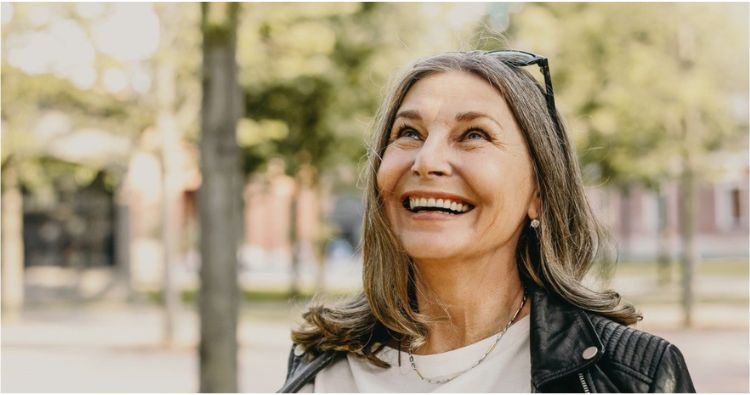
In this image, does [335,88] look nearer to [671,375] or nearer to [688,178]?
[688,178]

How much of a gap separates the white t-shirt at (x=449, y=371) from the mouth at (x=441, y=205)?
320mm

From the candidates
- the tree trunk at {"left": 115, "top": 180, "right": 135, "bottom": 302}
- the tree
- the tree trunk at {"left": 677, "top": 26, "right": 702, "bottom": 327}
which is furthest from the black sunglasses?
the tree trunk at {"left": 115, "top": 180, "right": 135, "bottom": 302}

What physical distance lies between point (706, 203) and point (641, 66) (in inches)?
1148

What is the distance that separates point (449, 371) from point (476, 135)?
57 cm

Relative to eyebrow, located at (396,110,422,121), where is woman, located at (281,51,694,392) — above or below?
below

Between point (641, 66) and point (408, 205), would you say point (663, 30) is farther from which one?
point (408, 205)

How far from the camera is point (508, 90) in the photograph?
6.64 feet

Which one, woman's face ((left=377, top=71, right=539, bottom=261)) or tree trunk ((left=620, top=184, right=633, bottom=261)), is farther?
tree trunk ((left=620, top=184, right=633, bottom=261))

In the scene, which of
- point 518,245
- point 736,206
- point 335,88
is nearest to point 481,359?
point 518,245

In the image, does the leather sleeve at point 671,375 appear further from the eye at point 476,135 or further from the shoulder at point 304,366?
the shoulder at point 304,366

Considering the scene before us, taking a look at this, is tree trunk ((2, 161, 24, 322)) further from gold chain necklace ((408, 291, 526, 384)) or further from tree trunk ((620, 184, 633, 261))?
tree trunk ((620, 184, 633, 261))

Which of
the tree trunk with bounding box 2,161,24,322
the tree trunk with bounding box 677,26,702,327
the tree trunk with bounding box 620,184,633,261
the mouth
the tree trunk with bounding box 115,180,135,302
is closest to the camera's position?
the mouth

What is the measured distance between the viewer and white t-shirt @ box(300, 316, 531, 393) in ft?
6.58

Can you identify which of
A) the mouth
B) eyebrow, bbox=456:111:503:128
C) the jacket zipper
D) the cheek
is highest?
eyebrow, bbox=456:111:503:128
